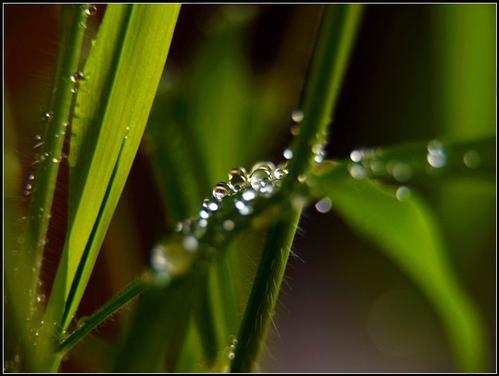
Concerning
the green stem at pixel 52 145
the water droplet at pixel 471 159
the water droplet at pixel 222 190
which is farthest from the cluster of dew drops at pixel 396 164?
the green stem at pixel 52 145

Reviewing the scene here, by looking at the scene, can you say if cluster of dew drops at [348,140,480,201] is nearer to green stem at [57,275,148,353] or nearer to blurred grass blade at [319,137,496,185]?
blurred grass blade at [319,137,496,185]

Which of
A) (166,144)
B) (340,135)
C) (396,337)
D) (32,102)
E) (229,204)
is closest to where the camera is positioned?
(229,204)

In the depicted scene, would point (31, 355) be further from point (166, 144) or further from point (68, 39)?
point (166, 144)

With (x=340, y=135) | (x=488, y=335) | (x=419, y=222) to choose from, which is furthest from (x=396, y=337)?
(x=419, y=222)

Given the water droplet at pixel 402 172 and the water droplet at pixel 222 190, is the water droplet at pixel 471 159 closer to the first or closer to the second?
the water droplet at pixel 402 172

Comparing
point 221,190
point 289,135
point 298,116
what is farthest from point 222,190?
point 289,135

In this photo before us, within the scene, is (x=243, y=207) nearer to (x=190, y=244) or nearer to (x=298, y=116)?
(x=190, y=244)
